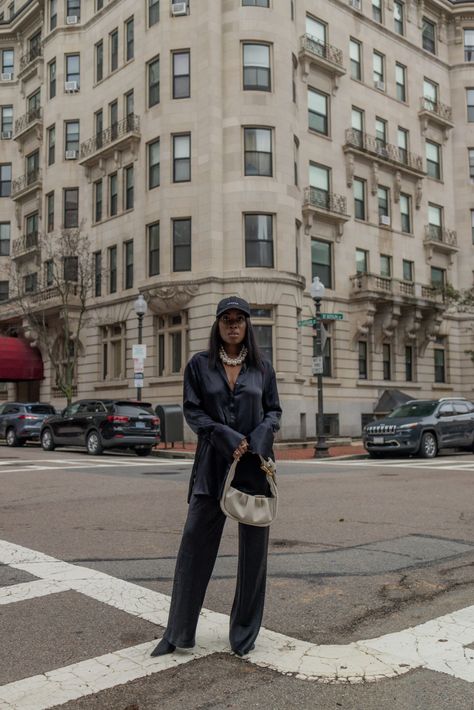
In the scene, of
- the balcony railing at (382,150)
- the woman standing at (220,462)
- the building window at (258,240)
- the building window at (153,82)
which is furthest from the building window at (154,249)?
the woman standing at (220,462)

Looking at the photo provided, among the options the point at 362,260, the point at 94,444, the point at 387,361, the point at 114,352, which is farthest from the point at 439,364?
the point at 94,444

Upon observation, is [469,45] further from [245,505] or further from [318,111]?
[245,505]

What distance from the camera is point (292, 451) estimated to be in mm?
23547

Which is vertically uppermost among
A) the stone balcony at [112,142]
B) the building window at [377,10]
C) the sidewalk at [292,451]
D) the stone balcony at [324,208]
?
the building window at [377,10]

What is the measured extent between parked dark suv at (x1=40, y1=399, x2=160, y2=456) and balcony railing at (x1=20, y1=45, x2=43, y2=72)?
25.4m

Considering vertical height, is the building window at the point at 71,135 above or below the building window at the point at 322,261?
above

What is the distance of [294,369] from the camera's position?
27.2m

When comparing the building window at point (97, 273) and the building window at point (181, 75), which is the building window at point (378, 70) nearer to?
the building window at point (181, 75)

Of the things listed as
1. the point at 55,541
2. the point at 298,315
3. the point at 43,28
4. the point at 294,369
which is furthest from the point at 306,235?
the point at 55,541

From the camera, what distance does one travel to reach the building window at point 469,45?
127 feet

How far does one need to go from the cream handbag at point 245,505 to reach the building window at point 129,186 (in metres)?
28.9

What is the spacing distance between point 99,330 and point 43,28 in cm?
1774

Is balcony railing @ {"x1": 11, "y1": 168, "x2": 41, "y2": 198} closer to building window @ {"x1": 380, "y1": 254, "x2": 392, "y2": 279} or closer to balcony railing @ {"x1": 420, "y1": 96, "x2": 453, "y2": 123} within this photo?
building window @ {"x1": 380, "y1": 254, "x2": 392, "y2": 279}

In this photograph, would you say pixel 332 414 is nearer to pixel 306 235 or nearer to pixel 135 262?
pixel 306 235
